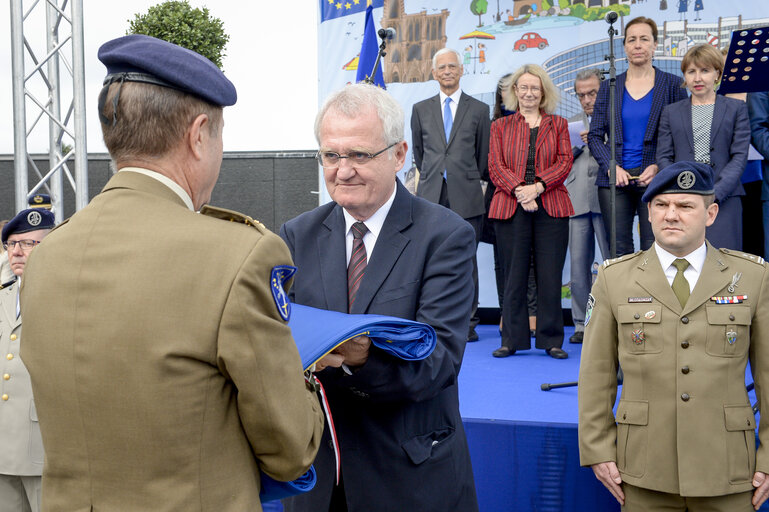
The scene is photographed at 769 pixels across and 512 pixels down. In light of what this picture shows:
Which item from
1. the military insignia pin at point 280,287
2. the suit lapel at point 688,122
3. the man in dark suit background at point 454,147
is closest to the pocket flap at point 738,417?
the military insignia pin at point 280,287

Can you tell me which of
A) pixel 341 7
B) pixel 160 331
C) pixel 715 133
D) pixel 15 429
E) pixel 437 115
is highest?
pixel 341 7

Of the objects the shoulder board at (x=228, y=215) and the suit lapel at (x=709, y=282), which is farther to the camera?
the suit lapel at (x=709, y=282)

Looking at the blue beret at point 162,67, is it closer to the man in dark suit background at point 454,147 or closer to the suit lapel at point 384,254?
the suit lapel at point 384,254

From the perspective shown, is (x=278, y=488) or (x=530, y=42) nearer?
(x=278, y=488)

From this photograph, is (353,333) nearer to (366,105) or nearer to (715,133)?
(366,105)

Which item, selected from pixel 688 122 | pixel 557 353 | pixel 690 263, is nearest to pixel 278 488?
pixel 690 263

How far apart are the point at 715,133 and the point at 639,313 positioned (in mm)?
2572

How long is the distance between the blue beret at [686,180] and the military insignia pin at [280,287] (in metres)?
1.89

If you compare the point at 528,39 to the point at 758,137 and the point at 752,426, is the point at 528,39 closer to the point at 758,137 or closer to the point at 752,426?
the point at 758,137

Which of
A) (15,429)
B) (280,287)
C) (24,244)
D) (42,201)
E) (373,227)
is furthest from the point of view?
(42,201)

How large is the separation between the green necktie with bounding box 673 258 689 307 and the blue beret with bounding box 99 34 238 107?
1.89 meters

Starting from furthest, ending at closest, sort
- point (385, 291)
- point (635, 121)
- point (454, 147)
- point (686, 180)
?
point (454, 147), point (635, 121), point (686, 180), point (385, 291)

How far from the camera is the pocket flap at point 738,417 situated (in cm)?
243

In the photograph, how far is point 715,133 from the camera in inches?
180
